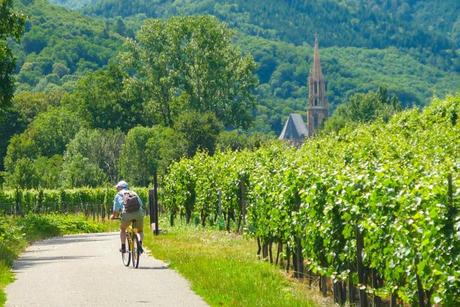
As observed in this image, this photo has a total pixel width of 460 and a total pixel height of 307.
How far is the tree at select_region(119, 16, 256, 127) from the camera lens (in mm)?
92250

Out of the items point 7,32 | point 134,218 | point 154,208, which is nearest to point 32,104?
point 154,208

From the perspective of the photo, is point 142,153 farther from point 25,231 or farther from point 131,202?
point 131,202

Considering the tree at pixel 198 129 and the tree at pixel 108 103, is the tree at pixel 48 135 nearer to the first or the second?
the tree at pixel 108 103

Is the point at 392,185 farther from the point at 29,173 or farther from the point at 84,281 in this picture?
the point at 29,173

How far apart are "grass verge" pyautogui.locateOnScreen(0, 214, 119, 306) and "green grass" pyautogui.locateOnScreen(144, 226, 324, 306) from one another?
298cm

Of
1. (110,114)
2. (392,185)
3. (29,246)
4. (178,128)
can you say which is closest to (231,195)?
(29,246)

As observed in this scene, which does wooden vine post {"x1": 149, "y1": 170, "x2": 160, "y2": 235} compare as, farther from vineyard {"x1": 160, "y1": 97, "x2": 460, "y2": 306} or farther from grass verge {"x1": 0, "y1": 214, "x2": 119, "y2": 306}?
vineyard {"x1": 160, "y1": 97, "x2": 460, "y2": 306}

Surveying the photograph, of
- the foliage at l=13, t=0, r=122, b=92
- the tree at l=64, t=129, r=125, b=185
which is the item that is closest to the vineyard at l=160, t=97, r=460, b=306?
the tree at l=64, t=129, r=125, b=185

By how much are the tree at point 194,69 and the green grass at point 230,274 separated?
2559 inches

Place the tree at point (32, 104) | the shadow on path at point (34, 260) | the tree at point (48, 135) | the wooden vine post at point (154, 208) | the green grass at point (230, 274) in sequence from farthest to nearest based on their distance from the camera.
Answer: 1. the tree at point (32, 104)
2. the tree at point (48, 135)
3. the wooden vine post at point (154, 208)
4. the shadow on path at point (34, 260)
5. the green grass at point (230, 274)

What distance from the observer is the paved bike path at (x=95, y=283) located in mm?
15898

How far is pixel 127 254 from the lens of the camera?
72.3 ft

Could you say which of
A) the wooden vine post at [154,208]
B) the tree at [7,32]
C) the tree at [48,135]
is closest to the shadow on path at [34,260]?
the tree at [7,32]

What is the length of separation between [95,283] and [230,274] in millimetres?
2153
